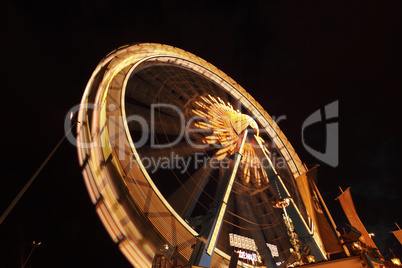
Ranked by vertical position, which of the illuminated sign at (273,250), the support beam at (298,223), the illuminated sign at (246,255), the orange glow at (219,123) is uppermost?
the orange glow at (219,123)

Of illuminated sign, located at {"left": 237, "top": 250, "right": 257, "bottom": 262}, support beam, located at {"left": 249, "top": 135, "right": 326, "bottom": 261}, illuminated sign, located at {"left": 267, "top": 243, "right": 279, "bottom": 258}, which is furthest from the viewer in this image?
illuminated sign, located at {"left": 267, "top": 243, "right": 279, "bottom": 258}

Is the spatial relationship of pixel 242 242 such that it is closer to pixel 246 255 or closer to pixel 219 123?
pixel 246 255

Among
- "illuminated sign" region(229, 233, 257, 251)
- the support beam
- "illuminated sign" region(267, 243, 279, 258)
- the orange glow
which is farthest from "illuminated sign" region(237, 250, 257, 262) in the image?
the orange glow

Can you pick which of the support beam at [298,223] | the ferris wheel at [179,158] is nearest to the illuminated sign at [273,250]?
the ferris wheel at [179,158]

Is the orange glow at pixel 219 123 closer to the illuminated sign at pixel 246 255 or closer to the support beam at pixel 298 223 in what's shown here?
the support beam at pixel 298 223

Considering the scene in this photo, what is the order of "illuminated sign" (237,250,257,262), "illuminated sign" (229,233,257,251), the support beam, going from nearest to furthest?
the support beam
"illuminated sign" (237,250,257,262)
"illuminated sign" (229,233,257,251)

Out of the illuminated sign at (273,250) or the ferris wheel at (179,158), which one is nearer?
the ferris wheel at (179,158)

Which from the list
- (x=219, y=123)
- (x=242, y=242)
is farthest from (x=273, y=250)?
(x=219, y=123)

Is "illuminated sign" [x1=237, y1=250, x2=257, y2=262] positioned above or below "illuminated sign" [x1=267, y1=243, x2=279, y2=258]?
above

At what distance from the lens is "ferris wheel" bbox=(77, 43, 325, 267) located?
717 cm

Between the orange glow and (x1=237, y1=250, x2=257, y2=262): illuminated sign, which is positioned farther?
(x1=237, y1=250, x2=257, y2=262): illuminated sign

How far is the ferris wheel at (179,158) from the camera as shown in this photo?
7168mm

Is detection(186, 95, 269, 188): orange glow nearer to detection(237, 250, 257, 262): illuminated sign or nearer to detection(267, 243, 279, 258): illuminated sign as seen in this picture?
detection(237, 250, 257, 262): illuminated sign

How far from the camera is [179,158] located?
11.2 m
